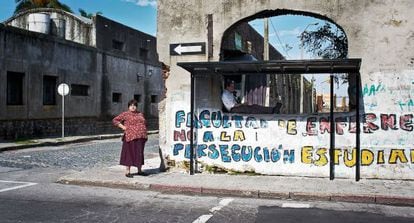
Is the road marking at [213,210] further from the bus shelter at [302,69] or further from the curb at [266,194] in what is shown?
the bus shelter at [302,69]

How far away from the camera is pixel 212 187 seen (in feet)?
29.9

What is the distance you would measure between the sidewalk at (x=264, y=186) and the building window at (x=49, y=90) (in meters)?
13.7

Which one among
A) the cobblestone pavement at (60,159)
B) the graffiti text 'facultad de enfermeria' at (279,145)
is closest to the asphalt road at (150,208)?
the graffiti text 'facultad de enfermeria' at (279,145)

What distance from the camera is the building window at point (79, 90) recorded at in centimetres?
2543

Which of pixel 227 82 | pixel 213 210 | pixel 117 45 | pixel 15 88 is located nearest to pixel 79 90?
pixel 15 88

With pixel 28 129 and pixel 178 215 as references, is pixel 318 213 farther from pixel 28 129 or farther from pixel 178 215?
pixel 28 129

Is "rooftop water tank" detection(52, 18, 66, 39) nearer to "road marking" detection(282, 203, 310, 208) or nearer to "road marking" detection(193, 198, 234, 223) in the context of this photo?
"road marking" detection(193, 198, 234, 223)

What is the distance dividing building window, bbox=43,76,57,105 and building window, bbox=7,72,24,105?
1.70 metres

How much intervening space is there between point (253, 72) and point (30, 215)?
212 inches

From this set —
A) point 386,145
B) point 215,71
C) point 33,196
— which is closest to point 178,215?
point 33,196

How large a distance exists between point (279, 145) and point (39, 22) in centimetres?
1851

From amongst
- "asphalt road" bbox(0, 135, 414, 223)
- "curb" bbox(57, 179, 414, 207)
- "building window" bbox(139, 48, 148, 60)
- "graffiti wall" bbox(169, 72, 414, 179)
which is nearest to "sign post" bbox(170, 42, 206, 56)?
"graffiti wall" bbox(169, 72, 414, 179)

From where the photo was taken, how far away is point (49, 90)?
23.7 m

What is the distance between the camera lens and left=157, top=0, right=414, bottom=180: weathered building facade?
9930mm
